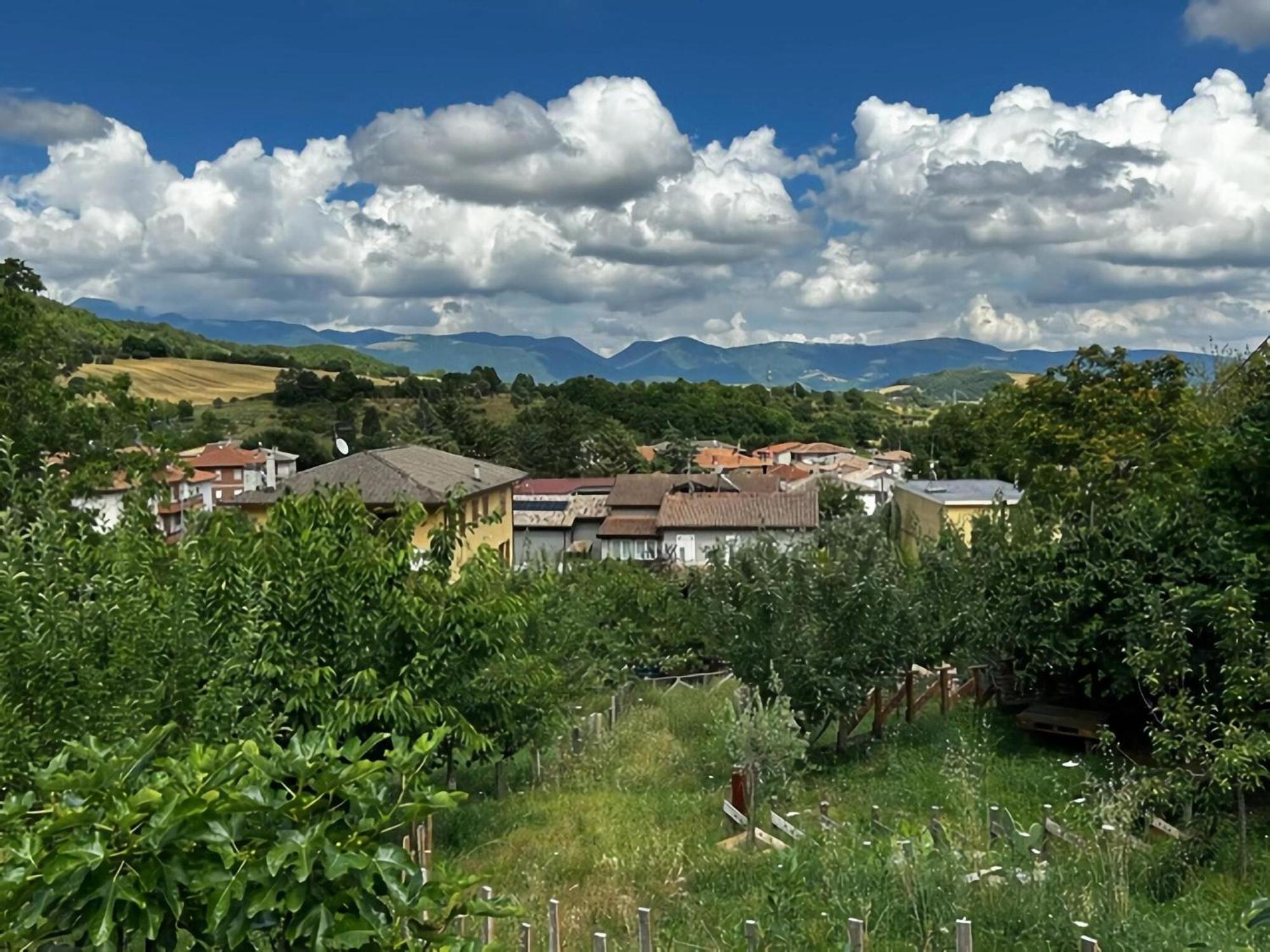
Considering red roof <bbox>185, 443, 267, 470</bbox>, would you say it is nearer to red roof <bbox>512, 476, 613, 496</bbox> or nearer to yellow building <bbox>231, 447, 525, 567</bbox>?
red roof <bbox>512, 476, 613, 496</bbox>

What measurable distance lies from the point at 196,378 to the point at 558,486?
200ft

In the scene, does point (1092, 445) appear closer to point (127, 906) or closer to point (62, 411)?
point (62, 411)

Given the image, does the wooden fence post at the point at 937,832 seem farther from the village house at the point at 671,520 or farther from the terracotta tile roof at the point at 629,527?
the terracotta tile roof at the point at 629,527

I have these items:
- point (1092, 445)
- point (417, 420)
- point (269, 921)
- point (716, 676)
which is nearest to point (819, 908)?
point (269, 921)

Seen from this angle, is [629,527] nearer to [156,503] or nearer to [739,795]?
[739,795]

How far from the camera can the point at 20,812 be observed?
8.49ft

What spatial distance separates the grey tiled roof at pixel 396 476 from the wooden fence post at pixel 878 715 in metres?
16.6

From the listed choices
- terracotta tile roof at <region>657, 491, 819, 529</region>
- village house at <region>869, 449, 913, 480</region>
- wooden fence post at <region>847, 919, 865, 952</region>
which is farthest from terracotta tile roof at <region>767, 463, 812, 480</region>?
wooden fence post at <region>847, 919, 865, 952</region>

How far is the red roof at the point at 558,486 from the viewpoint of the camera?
7225 centimetres

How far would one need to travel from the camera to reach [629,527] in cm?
5703

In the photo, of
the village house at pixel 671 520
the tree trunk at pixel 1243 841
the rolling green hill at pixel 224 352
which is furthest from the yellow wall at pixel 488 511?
the rolling green hill at pixel 224 352

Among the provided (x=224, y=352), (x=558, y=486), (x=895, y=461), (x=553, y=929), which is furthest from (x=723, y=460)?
(x=553, y=929)

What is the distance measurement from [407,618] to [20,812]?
576cm

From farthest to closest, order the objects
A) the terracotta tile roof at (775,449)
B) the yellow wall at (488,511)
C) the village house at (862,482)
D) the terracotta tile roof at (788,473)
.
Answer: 1. the terracotta tile roof at (775,449)
2. the terracotta tile roof at (788,473)
3. the village house at (862,482)
4. the yellow wall at (488,511)
